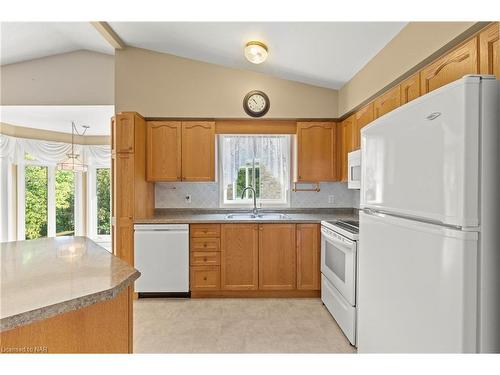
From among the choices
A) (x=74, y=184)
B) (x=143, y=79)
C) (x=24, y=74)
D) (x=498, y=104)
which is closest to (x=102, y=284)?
(x=498, y=104)

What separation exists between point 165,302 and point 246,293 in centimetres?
89

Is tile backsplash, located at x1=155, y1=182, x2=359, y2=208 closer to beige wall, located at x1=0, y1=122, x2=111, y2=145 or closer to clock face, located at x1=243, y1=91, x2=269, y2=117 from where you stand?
clock face, located at x1=243, y1=91, x2=269, y2=117

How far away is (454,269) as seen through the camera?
0.97m

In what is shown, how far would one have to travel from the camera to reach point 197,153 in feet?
11.3

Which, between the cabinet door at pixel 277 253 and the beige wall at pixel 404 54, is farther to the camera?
the cabinet door at pixel 277 253

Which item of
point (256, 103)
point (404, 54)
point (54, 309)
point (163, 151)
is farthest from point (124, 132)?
point (404, 54)

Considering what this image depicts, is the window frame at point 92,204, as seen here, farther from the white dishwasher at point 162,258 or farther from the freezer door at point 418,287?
the freezer door at point 418,287

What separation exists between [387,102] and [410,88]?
324mm

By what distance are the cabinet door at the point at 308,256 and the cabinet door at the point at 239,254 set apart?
0.48 metres

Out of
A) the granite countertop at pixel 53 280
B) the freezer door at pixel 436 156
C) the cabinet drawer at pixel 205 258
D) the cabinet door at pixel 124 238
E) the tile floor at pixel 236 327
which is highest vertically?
the freezer door at pixel 436 156

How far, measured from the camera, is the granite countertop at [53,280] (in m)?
0.87

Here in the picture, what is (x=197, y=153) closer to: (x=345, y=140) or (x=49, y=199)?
(x=345, y=140)

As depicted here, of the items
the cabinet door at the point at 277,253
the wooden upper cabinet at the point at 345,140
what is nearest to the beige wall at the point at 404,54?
the wooden upper cabinet at the point at 345,140
